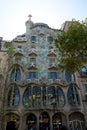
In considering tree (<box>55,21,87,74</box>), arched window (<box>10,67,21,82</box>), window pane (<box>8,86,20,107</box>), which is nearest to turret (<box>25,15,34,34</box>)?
arched window (<box>10,67,21,82</box>)

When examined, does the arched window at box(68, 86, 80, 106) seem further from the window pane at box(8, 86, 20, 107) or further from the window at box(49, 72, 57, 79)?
the window pane at box(8, 86, 20, 107)

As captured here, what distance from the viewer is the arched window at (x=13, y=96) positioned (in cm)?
2549

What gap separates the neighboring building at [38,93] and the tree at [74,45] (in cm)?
829

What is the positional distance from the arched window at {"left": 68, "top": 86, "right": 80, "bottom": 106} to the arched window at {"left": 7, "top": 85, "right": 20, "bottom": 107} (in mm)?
8489

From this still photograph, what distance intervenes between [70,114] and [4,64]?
14005 millimetres

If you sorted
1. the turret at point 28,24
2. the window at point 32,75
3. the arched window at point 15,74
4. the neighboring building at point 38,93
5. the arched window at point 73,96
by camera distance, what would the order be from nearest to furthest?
1. the neighboring building at point 38,93
2. the arched window at point 73,96
3. the arched window at point 15,74
4. the window at point 32,75
5. the turret at point 28,24

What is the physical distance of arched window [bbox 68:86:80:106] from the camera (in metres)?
26.1

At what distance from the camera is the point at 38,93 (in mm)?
26688

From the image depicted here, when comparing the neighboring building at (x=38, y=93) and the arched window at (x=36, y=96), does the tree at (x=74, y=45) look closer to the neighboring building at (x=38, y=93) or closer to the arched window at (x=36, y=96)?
the neighboring building at (x=38, y=93)

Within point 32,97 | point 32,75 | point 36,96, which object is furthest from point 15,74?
point 36,96

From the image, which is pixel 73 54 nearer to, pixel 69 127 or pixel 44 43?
pixel 69 127

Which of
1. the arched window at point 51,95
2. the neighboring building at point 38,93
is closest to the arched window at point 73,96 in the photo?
the neighboring building at point 38,93

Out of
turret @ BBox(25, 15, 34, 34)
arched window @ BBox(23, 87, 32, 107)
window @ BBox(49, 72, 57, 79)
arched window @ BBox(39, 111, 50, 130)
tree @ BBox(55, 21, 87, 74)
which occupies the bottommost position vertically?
arched window @ BBox(39, 111, 50, 130)

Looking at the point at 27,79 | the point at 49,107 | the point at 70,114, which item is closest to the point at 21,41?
the point at 27,79
